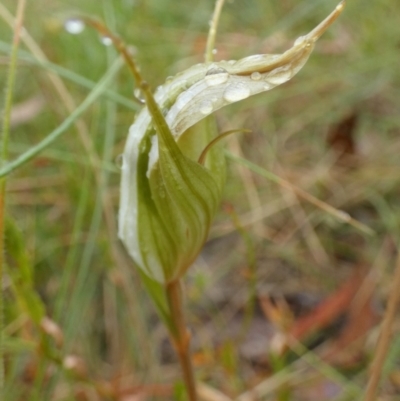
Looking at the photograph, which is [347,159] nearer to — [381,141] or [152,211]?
[381,141]

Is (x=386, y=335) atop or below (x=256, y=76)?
below

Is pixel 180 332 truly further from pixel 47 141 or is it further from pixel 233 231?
pixel 233 231

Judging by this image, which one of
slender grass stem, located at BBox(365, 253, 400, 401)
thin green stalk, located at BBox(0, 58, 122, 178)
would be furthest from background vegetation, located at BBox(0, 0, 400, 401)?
slender grass stem, located at BBox(365, 253, 400, 401)

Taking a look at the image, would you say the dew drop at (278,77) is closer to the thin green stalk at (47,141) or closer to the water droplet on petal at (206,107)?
the water droplet on petal at (206,107)

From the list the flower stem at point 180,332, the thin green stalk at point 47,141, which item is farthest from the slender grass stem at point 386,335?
the thin green stalk at point 47,141

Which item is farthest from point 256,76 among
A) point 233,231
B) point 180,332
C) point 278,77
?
point 233,231

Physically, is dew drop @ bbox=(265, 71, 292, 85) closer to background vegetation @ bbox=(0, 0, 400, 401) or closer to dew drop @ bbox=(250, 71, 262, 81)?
dew drop @ bbox=(250, 71, 262, 81)
